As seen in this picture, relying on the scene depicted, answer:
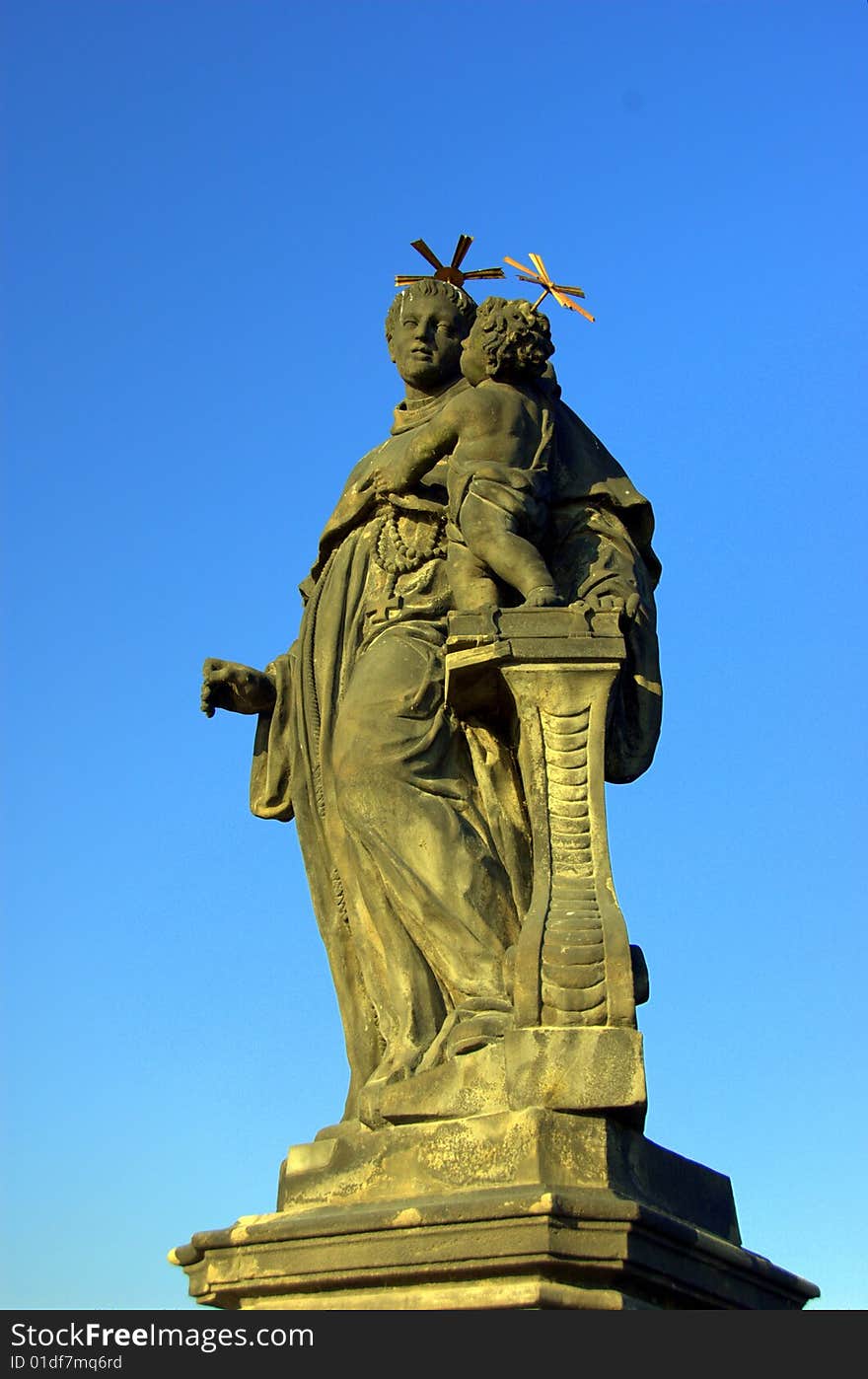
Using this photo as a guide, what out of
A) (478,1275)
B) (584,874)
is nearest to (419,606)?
(584,874)

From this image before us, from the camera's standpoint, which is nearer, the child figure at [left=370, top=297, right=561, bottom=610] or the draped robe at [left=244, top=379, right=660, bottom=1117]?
the draped robe at [left=244, top=379, right=660, bottom=1117]

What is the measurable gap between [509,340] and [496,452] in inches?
18.6

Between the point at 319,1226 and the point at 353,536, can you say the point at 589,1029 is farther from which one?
the point at 353,536

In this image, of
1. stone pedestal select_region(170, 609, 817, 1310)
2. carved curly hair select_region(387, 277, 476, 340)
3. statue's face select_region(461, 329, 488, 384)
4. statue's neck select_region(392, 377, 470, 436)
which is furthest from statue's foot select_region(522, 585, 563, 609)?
carved curly hair select_region(387, 277, 476, 340)

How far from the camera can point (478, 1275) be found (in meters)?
6.97

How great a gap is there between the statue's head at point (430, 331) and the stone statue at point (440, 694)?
0.20 metres

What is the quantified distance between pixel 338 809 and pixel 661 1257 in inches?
95.8

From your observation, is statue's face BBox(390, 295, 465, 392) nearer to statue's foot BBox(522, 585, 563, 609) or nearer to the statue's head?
the statue's head

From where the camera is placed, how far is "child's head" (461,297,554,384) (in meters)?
8.51

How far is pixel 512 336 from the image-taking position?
8500 millimetres

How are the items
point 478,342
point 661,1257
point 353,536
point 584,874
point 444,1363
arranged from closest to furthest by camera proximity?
point 444,1363
point 661,1257
point 584,874
point 478,342
point 353,536

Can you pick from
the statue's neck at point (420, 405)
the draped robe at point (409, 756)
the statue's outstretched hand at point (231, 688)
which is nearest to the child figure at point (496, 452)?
the draped robe at point (409, 756)

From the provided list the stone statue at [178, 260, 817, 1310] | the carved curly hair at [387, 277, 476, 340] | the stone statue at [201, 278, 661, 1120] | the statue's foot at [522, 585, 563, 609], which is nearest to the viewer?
the stone statue at [178, 260, 817, 1310]

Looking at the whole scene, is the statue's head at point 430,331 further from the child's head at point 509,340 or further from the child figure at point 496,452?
the child's head at point 509,340
